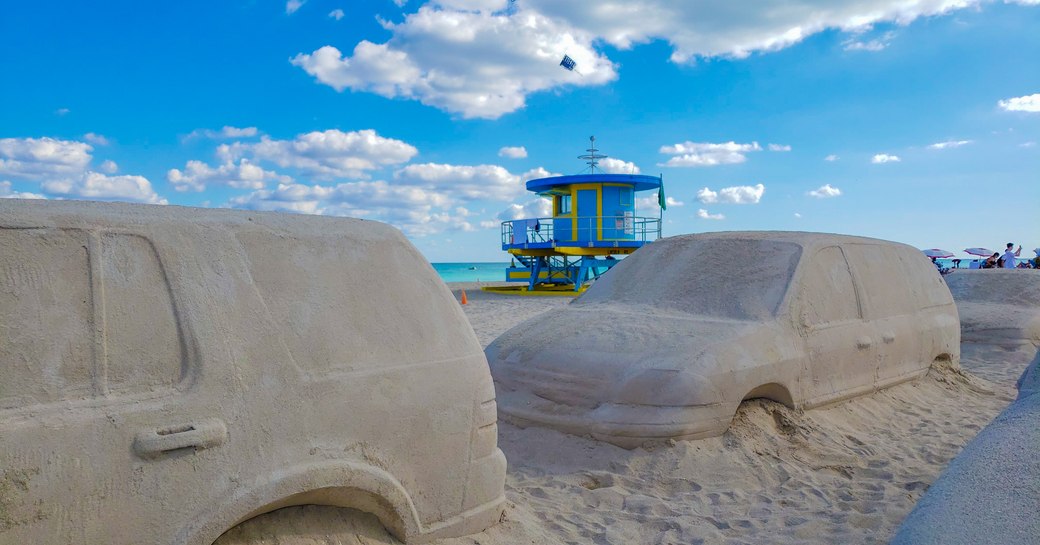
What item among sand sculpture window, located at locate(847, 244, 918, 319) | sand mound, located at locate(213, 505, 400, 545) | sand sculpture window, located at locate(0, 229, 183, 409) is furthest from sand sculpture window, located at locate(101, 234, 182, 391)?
sand sculpture window, located at locate(847, 244, 918, 319)

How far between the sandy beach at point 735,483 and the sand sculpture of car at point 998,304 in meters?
5.05

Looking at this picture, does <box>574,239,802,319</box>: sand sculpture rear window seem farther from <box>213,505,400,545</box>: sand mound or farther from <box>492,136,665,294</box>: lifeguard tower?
<box>492,136,665,294</box>: lifeguard tower

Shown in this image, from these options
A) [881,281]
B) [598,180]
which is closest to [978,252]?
[598,180]

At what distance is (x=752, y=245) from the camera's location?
6.91 m

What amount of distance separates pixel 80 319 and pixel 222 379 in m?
0.50

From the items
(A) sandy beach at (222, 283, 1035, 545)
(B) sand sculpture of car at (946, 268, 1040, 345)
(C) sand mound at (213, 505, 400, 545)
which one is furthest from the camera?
(B) sand sculpture of car at (946, 268, 1040, 345)

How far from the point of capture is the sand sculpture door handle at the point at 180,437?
259 cm

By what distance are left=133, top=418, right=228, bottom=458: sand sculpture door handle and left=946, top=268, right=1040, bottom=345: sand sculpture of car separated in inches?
455

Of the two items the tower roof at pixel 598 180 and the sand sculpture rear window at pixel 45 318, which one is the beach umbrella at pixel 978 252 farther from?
the sand sculpture rear window at pixel 45 318

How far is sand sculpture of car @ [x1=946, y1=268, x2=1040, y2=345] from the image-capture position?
11.1 meters

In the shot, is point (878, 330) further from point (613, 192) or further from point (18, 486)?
point (613, 192)

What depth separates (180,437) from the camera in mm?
2656

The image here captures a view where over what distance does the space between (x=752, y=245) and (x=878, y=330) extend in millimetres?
1439

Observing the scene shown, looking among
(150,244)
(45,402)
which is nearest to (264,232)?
(150,244)
